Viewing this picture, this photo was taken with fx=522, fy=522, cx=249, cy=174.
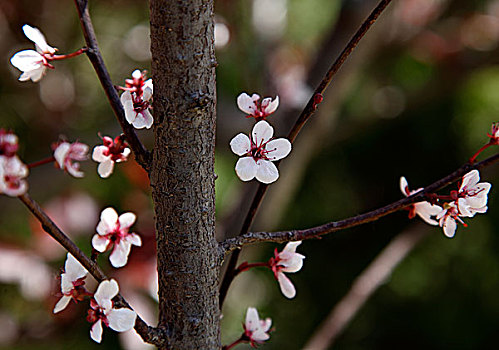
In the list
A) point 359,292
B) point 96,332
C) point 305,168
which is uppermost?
point 305,168

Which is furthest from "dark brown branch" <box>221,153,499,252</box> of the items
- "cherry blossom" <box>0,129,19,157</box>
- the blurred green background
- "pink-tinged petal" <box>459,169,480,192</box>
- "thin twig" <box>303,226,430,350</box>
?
the blurred green background

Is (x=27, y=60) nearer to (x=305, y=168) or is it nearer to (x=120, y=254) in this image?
(x=120, y=254)

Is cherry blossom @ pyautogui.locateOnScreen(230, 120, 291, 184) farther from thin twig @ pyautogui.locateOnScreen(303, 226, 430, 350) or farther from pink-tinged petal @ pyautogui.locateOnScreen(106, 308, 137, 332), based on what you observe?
thin twig @ pyautogui.locateOnScreen(303, 226, 430, 350)

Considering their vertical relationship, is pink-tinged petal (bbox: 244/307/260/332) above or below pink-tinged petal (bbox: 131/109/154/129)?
below

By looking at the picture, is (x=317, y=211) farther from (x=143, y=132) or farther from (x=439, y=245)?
(x=143, y=132)

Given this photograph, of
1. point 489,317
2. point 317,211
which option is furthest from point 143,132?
point 489,317

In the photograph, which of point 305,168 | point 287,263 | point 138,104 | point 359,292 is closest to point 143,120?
point 138,104

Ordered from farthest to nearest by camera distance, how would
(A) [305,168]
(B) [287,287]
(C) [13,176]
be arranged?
(A) [305,168], (B) [287,287], (C) [13,176]
